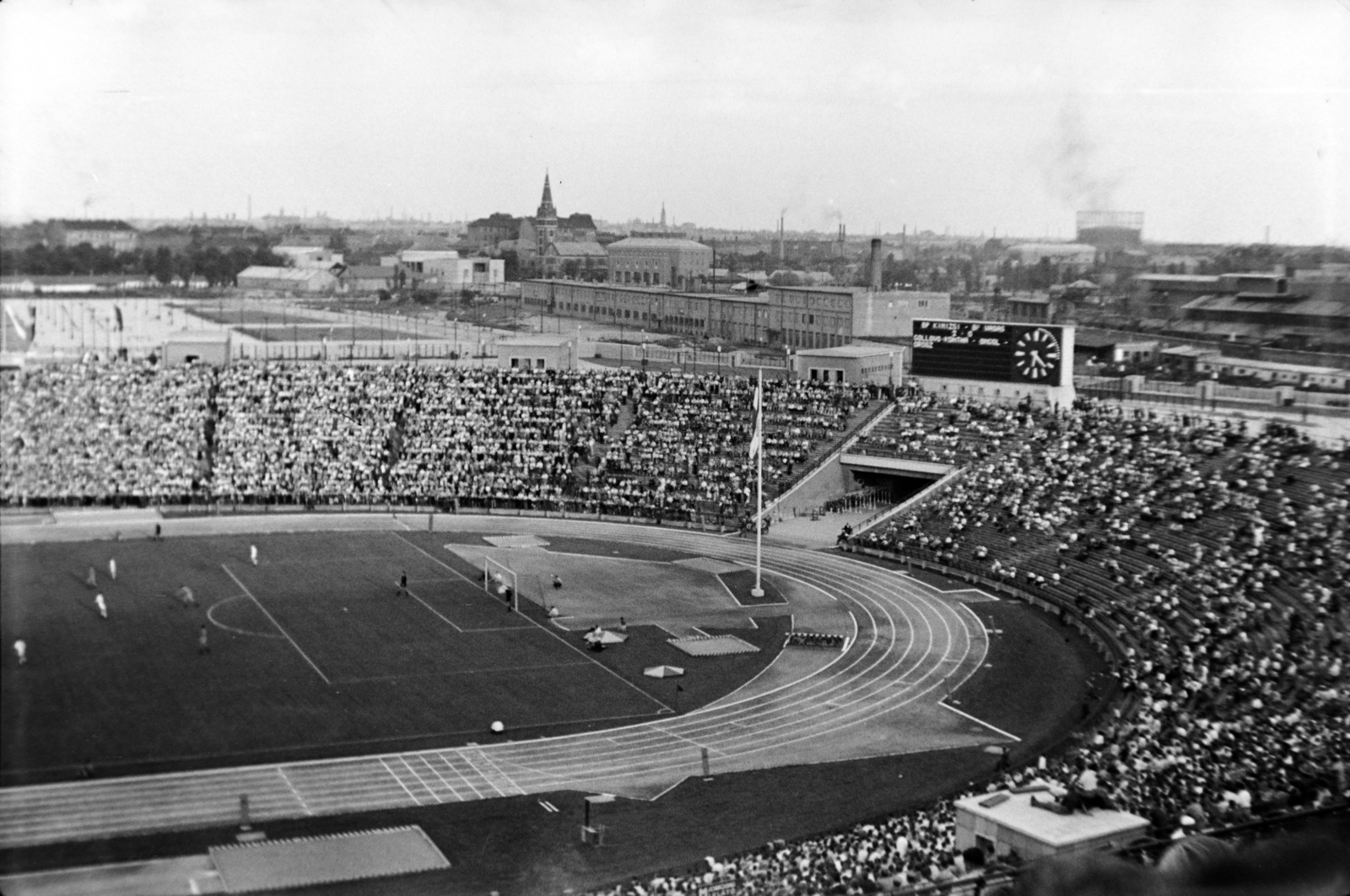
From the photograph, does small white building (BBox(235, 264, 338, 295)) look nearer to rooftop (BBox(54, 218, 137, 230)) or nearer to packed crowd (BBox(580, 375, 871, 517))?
packed crowd (BBox(580, 375, 871, 517))

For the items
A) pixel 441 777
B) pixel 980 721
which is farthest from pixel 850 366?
pixel 441 777

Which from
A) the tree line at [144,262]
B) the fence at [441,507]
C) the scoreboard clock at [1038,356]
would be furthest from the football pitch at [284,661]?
the scoreboard clock at [1038,356]

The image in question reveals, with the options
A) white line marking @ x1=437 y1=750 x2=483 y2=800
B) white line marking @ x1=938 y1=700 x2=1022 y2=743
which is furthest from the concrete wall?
white line marking @ x1=437 y1=750 x2=483 y2=800

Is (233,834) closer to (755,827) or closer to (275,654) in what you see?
(755,827)

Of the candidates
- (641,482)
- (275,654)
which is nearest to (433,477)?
(641,482)

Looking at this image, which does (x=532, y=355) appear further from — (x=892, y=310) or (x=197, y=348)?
Answer: (x=892, y=310)

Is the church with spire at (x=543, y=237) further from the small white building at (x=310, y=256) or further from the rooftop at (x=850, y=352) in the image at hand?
the rooftop at (x=850, y=352)
